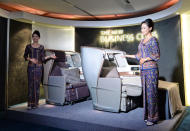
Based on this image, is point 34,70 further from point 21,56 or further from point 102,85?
point 102,85

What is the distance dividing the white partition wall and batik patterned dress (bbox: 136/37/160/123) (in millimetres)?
3837

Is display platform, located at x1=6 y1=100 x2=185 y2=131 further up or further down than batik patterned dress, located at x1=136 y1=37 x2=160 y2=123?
further down

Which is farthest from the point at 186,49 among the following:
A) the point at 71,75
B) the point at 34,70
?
the point at 34,70

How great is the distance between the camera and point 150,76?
2396 mm

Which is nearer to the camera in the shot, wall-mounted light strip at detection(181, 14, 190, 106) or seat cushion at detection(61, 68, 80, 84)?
seat cushion at detection(61, 68, 80, 84)

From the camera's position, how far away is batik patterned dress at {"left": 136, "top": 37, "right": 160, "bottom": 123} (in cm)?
236

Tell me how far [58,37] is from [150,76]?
13.8 feet

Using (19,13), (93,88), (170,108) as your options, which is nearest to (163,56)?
(170,108)

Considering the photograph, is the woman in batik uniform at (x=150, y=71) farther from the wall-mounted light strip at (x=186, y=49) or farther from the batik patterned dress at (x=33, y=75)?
the wall-mounted light strip at (x=186, y=49)

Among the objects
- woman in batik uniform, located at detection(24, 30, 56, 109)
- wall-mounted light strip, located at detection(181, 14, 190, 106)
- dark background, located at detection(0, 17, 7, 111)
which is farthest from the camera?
wall-mounted light strip, located at detection(181, 14, 190, 106)

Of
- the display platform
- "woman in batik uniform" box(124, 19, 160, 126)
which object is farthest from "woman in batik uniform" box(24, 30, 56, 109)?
"woman in batik uniform" box(124, 19, 160, 126)

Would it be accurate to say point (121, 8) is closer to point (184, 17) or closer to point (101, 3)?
point (101, 3)

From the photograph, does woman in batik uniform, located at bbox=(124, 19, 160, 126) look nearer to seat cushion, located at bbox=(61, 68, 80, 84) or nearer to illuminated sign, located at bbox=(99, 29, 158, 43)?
seat cushion, located at bbox=(61, 68, 80, 84)

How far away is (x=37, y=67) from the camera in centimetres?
351
